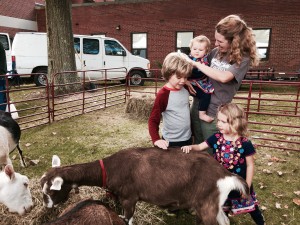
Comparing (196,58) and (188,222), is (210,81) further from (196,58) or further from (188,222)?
(188,222)

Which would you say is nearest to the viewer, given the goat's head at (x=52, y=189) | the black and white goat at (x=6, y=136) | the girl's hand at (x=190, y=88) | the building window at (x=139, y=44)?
the goat's head at (x=52, y=189)

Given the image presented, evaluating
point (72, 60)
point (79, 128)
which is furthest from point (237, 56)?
point (72, 60)

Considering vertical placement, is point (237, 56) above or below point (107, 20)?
below

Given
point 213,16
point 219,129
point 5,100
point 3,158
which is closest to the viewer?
point 219,129

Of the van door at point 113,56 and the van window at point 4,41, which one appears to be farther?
the van window at point 4,41

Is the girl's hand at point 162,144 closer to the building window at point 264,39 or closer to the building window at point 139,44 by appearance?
the building window at point 264,39

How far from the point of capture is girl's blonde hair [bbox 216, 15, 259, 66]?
9.55 feet

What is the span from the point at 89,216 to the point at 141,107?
19.8 ft

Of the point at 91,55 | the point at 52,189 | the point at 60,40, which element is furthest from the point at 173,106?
the point at 91,55

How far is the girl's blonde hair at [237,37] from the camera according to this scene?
9.55ft

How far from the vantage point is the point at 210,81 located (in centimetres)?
325

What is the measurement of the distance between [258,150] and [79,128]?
4.58 meters

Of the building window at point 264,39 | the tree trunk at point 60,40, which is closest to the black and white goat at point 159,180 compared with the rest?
the tree trunk at point 60,40

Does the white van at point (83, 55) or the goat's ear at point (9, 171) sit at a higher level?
the white van at point (83, 55)
